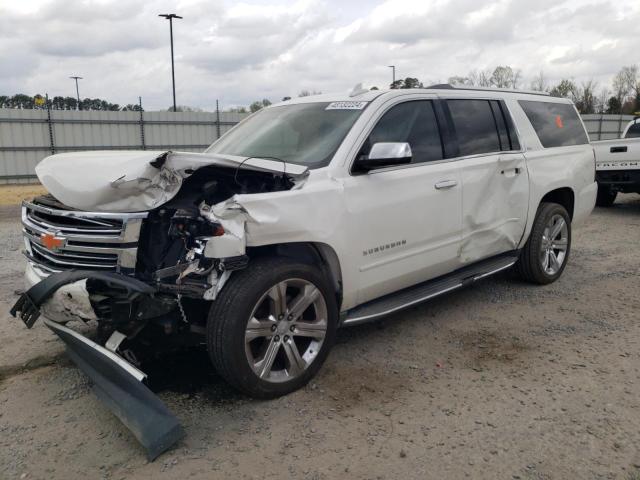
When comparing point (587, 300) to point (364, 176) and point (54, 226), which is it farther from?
point (54, 226)

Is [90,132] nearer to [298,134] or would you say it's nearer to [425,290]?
[298,134]

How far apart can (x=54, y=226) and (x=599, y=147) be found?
32.2 ft

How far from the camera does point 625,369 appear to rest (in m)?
3.70

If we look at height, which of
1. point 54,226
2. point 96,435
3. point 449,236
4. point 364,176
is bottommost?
point 96,435

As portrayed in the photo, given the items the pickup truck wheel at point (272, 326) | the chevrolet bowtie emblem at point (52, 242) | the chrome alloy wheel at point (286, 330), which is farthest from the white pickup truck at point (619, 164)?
the chevrolet bowtie emblem at point (52, 242)

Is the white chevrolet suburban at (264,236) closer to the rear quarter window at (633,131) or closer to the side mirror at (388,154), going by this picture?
the side mirror at (388,154)

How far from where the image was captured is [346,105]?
4.10 m

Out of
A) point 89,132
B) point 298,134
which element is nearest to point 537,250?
point 298,134

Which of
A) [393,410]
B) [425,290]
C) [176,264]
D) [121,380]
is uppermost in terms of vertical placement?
[176,264]

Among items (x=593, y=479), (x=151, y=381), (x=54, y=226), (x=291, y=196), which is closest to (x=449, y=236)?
(x=291, y=196)

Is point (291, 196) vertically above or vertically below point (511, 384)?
above

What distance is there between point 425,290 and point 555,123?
2.67 meters

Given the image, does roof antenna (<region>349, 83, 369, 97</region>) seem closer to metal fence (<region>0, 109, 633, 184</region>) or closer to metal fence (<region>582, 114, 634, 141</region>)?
metal fence (<region>0, 109, 633, 184</region>)

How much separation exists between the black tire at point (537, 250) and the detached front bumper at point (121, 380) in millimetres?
3841
